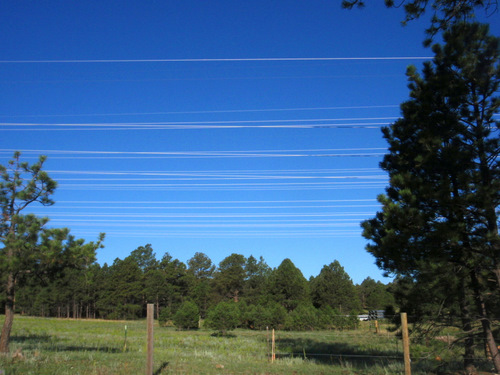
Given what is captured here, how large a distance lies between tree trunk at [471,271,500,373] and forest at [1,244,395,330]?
2774 centimetres

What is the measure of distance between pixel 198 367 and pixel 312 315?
98.7ft

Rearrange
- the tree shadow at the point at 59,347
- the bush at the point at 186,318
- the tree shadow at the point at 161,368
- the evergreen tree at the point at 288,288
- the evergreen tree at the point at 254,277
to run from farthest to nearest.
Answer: the evergreen tree at the point at 254,277, the evergreen tree at the point at 288,288, the bush at the point at 186,318, the tree shadow at the point at 59,347, the tree shadow at the point at 161,368

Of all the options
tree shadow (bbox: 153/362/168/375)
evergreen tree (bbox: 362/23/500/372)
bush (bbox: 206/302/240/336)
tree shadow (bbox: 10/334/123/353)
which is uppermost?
evergreen tree (bbox: 362/23/500/372)

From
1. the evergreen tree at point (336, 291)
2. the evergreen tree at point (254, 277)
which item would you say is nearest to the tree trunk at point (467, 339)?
the evergreen tree at point (336, 291)

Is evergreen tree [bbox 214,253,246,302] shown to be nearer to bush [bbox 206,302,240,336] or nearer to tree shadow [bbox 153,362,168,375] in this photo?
bush [bbox 206,302,240,336]

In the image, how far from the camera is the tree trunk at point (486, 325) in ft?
27.7

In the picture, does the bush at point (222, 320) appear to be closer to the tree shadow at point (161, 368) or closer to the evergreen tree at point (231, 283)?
the tree shadow at point (161, 368)

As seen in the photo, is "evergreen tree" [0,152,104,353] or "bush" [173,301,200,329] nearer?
"evergreen tree" [0,152,104,353]

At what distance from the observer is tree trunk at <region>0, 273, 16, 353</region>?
39.9 ft

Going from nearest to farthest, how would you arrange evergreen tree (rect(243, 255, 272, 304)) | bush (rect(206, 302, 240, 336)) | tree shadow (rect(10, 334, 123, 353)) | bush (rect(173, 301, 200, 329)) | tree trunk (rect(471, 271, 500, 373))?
tree trunk (rect(471, 271, 500, 373)), tree shadow (rect(10, 334, 123, 353)), bush (rect(206, 302, 240, 336)), bush (rect(173, 301, 200, 329)), evergreen tree (rect(243, 255, 272, 304))

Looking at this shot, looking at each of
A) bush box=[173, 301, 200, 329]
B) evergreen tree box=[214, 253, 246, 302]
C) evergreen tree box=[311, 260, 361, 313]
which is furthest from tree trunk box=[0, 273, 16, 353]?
evergreen tree box=[214, 253, 246, 302]

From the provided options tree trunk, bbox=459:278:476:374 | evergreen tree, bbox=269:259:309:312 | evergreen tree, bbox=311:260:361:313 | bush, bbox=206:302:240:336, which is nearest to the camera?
tree trunk, bbox=459:278:476:374

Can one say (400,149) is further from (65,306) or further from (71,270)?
(65,306)

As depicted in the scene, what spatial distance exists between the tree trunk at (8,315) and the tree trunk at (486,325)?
13174mm
